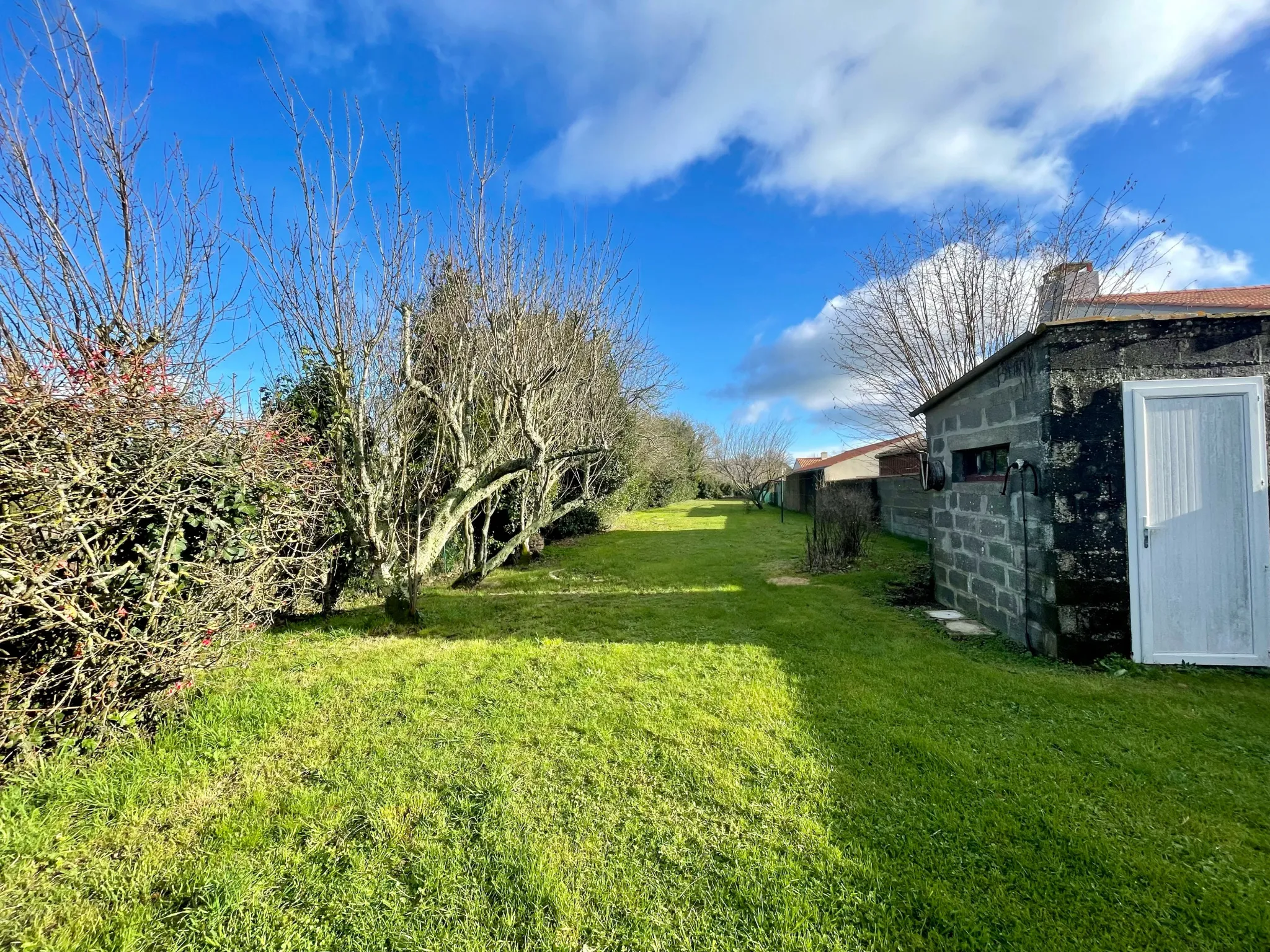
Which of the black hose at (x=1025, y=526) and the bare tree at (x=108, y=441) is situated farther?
the black hose at (x=1025, y=526)

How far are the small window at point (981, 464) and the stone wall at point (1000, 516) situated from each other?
73mm

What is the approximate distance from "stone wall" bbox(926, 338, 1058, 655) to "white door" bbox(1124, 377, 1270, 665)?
24.0 inches

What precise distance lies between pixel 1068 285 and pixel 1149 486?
22.2 ft

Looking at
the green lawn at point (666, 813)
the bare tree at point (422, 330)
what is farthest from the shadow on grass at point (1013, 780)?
the bare tree at point (422, 330)

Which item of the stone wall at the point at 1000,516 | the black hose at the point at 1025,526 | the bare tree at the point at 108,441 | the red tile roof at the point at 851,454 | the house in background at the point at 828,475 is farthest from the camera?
the house in background at the point at 828,475

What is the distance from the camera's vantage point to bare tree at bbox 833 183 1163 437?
8.34m

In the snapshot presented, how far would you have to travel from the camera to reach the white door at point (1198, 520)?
387 cm

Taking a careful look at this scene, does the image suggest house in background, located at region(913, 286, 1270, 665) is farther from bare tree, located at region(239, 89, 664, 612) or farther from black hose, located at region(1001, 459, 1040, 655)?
bare tree, located at region(239, 89, 664, 612)

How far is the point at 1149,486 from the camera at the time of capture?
159 inches

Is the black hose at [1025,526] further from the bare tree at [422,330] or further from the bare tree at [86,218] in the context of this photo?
the bare tree at [86,218]

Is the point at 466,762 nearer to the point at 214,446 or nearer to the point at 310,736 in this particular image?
the point at 310,736

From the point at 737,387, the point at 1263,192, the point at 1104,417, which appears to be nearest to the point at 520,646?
the point at 1104,417

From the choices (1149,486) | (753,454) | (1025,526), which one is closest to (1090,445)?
(1149,486)

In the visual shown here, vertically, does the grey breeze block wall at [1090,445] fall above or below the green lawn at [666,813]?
above
